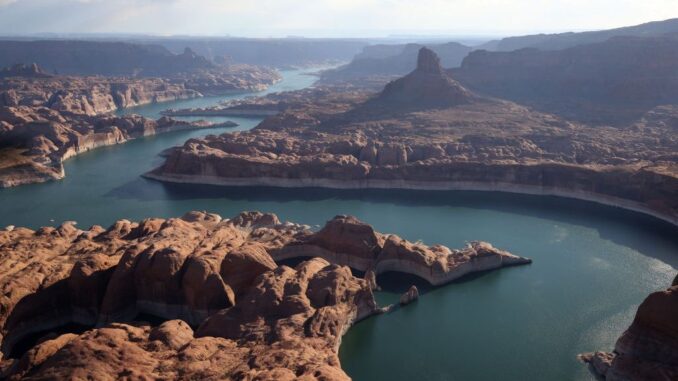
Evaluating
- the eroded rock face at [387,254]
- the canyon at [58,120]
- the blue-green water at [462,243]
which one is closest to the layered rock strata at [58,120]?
the canyon at [58,120]

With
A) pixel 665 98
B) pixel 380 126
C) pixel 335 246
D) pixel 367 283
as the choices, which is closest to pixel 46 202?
pixel 335 246

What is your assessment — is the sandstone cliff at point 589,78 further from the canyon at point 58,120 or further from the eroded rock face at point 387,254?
the canyon at point 58,120

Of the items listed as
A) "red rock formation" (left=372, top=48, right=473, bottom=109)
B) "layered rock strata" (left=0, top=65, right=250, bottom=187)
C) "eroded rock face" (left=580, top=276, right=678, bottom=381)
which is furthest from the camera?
"red rock formation" (left=372, top=48, right=473, bottom=109)

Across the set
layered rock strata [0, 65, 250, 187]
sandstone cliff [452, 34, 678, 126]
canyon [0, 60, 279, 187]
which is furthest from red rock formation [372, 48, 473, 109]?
layered rock strata [0, 65, 250, 187]

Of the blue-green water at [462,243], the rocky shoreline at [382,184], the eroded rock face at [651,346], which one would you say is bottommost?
the blue-green water at [462,243]

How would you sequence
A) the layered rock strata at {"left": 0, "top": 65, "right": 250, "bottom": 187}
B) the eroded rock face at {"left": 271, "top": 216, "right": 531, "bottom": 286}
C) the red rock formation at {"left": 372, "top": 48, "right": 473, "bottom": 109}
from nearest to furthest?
the eroded rock face at {"left": 271, "top": 216, "right": 531, "bottom": 286}, the layered rock strata at {"left": 0, "top": 65, "right": 250, "bottom": 187}, the red rock formation at {"left": 372, "top": 48, "right": 473, "bottom": 109}

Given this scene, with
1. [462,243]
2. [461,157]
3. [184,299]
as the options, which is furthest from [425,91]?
[184,299]

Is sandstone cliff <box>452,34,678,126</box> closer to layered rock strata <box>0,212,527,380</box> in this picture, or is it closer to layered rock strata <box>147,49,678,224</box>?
layered rock strata <box>147,49,678,224</box>
